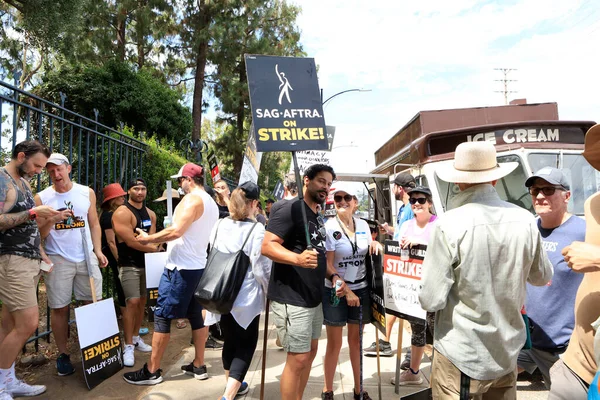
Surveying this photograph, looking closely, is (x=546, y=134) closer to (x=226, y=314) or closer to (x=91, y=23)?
(x=226, y=314)

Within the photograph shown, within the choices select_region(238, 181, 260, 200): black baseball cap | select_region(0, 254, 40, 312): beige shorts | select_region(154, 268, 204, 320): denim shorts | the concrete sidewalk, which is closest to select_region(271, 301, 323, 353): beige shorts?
select_region(238, 181, 260, 200): black baseball cap

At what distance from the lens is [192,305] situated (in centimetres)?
425

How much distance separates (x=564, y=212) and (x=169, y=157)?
6.88 metres

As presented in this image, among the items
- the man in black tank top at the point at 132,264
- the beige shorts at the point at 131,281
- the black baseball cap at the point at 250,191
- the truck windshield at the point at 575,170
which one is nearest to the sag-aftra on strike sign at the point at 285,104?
the black baseball cap at the point at 250,191

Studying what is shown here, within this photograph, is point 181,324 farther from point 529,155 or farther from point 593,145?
point 593,145

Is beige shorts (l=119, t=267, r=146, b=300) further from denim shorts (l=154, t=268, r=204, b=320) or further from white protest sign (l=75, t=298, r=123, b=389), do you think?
denim shorts (l=154, t=268, r=204, b=320)

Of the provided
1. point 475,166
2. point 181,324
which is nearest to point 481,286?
point 475,166

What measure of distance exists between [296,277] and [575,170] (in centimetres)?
461

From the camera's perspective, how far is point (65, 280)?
13.9ft

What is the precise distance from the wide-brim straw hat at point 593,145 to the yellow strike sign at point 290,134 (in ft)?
6.52

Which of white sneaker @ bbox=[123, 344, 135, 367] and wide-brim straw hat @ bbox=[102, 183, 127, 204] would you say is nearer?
white sneaker @ bbox=[123, 344, 135, 367]

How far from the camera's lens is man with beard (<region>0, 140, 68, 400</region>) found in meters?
3.42

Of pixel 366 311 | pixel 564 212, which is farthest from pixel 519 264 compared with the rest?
pixel 366 311

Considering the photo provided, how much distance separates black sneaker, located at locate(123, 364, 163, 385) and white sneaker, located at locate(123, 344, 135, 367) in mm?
449
